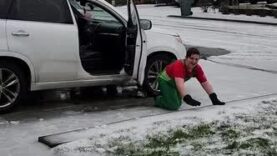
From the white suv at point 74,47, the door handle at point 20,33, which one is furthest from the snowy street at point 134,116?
the door handle at point 20,33

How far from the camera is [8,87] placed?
7711 mm

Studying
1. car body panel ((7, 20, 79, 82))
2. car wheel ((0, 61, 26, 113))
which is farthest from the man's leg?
car wheel ((0, 61, 26, 113))

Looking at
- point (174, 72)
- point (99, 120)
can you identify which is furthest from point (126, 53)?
point (99, 120)

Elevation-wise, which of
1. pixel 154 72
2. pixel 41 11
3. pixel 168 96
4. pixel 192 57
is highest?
pixel 41 11

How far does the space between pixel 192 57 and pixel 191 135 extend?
1.92 metres

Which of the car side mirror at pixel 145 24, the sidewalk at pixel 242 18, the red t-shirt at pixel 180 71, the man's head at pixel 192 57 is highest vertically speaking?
the car side mirror at pixel 145 24

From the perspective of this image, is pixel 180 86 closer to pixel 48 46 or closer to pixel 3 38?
pixel 48 46

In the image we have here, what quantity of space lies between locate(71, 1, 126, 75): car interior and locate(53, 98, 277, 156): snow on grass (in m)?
1.52

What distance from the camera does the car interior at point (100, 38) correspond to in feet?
28.4

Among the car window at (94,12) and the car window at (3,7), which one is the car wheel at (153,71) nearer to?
the car window at (94,12)

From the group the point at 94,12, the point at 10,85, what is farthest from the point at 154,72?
the point at 10,85

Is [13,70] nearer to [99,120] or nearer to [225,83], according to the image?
[99,120]

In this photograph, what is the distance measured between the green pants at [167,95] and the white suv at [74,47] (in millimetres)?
390

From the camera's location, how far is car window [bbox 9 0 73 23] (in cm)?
773
